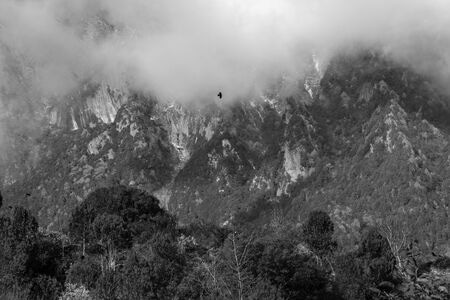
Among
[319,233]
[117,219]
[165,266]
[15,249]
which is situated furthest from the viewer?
[319,233]

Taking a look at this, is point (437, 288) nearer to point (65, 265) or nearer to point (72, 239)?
point (65, 265)

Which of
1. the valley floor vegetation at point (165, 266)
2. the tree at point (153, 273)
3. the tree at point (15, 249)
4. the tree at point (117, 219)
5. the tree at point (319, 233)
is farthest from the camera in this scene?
the tree at point (319, 233)

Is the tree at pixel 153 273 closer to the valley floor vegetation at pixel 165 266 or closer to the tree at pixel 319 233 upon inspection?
the valley floor vegetation at pixel 165 266

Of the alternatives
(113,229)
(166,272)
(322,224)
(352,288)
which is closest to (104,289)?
(166,272)

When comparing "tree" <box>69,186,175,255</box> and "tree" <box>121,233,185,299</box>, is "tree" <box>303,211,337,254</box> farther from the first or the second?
"tree" <box>121,233,185,299</box>

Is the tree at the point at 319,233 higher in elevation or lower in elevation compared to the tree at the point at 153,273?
higher

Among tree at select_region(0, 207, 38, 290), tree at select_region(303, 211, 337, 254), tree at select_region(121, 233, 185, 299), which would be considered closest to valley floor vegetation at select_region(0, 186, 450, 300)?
tree at select_region(0, 207, 38, 290)

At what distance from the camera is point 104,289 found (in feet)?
176

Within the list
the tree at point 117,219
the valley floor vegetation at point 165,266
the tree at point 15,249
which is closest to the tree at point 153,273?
the valley floor vegetation at point 165,266

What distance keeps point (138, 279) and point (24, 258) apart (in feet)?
48.7

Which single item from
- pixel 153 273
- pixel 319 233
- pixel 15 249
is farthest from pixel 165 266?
pixel 319 233

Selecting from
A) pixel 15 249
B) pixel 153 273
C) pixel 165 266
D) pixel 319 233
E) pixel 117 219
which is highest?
pixel 117 219

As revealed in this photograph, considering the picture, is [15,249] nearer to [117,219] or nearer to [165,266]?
[165,266]

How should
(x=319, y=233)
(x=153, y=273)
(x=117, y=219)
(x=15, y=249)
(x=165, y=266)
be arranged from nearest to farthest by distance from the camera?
(x=153, y=273) < (x=165, y=266) < (x=15, y=249) < (x=117, y=219) < (x=319, y=233)
